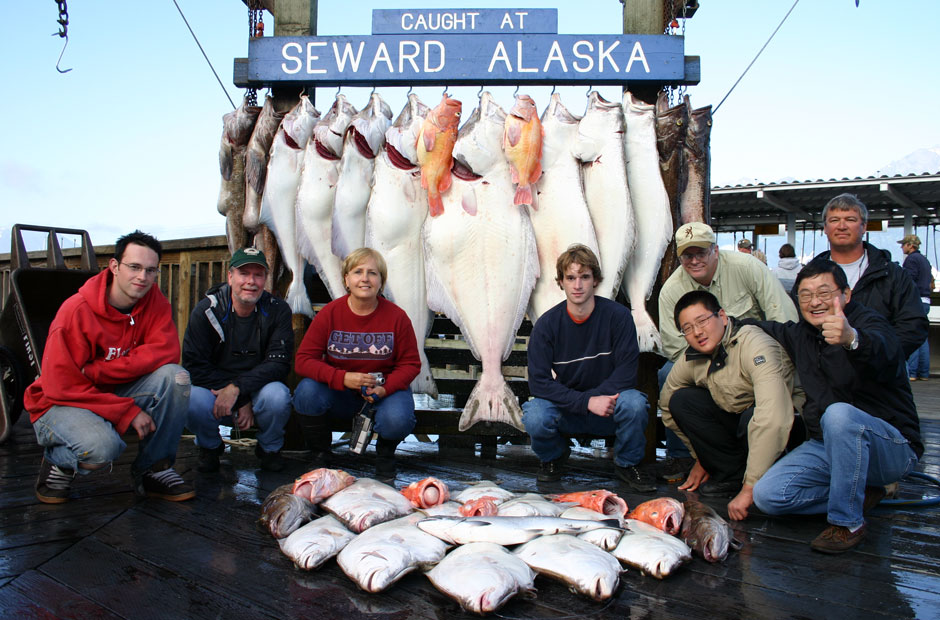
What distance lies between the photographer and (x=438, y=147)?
11.7 feet

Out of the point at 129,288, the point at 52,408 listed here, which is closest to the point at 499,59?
the point at 129,288

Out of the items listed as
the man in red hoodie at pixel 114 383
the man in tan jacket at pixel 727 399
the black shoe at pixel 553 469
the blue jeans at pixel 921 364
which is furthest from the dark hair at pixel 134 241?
the blue jeans at pixel 921 364

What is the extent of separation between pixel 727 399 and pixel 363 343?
1.75 meters

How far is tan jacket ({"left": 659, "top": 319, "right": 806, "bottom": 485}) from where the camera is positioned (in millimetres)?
2529

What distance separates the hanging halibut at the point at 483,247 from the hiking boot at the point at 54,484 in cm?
185

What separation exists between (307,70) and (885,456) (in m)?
3.42

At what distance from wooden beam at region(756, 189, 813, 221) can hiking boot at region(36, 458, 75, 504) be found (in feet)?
32.2

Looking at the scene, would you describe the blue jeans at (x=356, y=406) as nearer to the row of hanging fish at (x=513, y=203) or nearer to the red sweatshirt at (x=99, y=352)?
the row of hanging fish at (x=513, y=203)

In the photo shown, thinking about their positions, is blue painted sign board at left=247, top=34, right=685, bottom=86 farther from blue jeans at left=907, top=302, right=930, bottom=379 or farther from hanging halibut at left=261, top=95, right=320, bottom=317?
blue jeans at left=907, top=302, right=930, bottom=379

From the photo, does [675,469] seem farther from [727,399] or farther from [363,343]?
[363,343]

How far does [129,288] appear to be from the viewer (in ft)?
8.94

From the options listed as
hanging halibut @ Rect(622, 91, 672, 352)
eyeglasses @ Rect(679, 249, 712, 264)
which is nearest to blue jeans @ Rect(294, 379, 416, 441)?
hanging halibut @ Rect(622, 91, 672, 352)

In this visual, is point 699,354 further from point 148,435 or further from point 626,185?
point 148,435

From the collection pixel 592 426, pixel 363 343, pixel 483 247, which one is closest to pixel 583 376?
pixel 592 426
